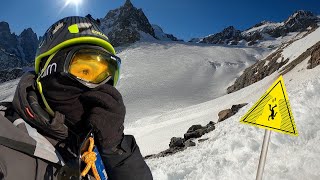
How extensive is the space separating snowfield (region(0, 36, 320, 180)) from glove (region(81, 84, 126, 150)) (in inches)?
217

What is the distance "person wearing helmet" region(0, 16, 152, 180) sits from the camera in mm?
2094

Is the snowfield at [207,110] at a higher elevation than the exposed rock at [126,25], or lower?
lower

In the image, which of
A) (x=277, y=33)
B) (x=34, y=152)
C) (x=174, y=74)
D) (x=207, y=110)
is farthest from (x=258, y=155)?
(x=277, y=33)

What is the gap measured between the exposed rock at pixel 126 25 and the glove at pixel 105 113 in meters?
141

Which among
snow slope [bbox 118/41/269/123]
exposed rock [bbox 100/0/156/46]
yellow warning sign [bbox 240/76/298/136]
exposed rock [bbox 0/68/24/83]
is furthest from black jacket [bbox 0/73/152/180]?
exposed rock [bbox 0/68/24/83]

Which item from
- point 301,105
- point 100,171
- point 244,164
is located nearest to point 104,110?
point 100,171

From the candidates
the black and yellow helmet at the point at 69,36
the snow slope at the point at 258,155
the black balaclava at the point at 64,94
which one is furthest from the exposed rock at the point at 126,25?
the black balaclava at the point at 64,94

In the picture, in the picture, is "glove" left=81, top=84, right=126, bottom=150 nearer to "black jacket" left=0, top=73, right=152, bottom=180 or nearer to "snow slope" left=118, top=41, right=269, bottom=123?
"black jacket" left=0, top=73, right=152, bottom=180

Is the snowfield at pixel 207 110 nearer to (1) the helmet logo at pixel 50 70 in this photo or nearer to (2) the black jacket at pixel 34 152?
(2) the black jacket at pixel 34 152

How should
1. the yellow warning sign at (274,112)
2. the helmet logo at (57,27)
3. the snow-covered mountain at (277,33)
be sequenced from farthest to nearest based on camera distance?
the snow-covered mountain at (277,33) < the yellow warning sign at (274,112) < the helmet logo at (57,27)

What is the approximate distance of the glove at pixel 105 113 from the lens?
225cm

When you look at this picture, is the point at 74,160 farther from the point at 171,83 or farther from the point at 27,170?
the point at 171,83

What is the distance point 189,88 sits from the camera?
7225cm

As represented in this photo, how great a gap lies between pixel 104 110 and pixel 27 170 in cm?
60
